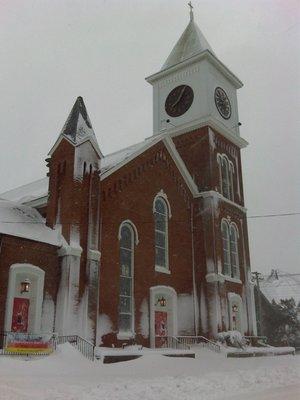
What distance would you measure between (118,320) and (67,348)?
4990 millimetres

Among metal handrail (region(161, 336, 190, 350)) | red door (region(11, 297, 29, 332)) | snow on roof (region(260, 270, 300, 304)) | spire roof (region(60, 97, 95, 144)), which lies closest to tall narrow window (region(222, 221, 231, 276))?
metal handrail (region(161, 336, 190, 350))

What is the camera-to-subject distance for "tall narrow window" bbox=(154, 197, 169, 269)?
87.3 ft

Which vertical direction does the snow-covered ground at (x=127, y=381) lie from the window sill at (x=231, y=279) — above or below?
below

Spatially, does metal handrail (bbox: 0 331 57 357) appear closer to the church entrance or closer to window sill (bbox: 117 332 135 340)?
window sill (bbox: 117 332 135 340)

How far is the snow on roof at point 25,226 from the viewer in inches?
782

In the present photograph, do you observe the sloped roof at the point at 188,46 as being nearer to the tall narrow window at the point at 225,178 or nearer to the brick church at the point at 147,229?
the brick church at the point at 147,229

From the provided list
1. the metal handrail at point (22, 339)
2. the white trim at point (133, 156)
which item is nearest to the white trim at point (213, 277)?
the white trim at point (133, 156)

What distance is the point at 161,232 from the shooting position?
88.9 feet

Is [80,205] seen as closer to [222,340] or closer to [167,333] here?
[167,333]

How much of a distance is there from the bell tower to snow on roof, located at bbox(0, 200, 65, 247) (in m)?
14.0

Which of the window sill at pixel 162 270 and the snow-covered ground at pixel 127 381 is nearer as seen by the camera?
the snow-covered ground at pixel 127 381

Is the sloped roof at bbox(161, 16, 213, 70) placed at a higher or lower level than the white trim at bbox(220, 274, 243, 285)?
higher

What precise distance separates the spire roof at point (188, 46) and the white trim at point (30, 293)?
70.2ft

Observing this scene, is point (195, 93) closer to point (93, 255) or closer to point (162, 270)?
point (162, 270)
